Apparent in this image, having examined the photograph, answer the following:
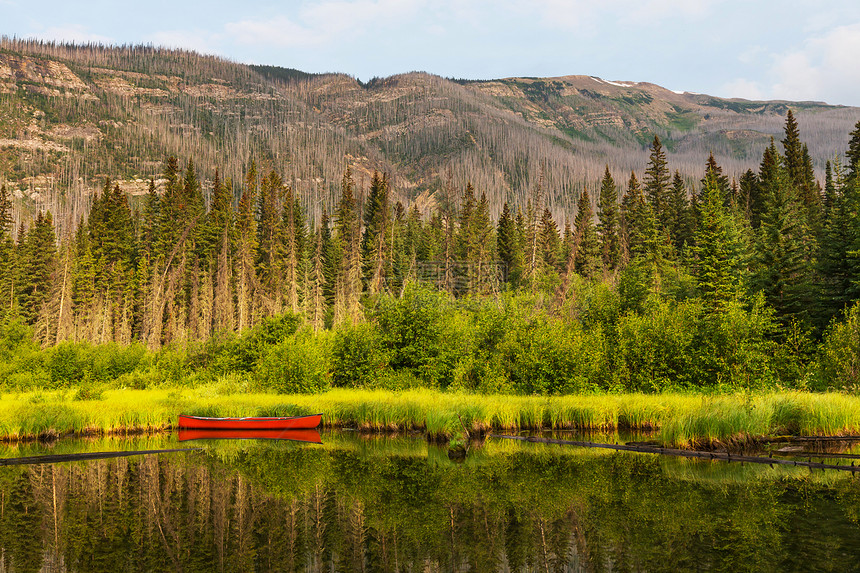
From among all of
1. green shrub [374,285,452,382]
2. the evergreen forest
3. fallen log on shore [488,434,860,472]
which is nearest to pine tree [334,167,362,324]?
the evergreen forest

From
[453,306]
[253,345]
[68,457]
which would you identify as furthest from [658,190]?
[68,457]

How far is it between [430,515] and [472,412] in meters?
10.2

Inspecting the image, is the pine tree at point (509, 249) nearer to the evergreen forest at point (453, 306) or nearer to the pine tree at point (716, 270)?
the evergreen forest at point (453, 306)

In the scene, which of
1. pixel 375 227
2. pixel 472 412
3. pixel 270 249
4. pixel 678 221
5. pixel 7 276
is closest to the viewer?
pixel 472 412

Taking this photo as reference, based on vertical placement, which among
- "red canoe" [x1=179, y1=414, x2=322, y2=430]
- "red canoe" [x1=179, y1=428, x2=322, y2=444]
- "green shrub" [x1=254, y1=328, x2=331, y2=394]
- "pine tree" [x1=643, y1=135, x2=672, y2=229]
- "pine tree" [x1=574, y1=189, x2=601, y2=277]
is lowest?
"red canoe" [x1=179, y1=428, x2=322, y2=444]

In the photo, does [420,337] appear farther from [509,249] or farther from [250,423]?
[509,249]

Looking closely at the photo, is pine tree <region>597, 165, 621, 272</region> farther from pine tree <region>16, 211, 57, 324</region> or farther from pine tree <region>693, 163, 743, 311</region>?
pine tree <region>16, 211, 57, 324</region>

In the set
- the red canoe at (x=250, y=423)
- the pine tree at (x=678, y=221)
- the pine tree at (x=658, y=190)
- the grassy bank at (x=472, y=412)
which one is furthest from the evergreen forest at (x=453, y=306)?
the red canoe at (x=250, y=423)

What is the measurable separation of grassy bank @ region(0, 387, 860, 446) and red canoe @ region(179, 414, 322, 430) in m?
1.31

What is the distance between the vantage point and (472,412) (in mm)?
23969

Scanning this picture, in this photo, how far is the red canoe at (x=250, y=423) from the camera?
2695 centimetres

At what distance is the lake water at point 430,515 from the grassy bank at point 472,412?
8.13 ft

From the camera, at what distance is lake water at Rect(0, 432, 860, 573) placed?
11008 mm

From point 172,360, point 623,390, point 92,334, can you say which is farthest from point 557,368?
point 92,334
